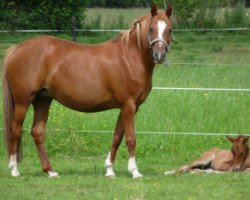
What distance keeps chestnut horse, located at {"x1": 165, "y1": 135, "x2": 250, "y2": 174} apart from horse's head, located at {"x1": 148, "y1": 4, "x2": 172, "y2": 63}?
1675 millimetres

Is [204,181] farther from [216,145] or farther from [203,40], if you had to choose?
[203,40]

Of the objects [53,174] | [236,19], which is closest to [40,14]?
[236,19]

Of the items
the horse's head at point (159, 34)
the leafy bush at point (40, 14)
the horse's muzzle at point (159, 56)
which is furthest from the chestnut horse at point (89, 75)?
the leafy bush at point (40, 14)

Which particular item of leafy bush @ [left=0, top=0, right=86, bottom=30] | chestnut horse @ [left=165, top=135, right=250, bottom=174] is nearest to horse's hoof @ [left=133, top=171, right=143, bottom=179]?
chestnut horse @ [left=165, top=135, right=250, bottom=174]

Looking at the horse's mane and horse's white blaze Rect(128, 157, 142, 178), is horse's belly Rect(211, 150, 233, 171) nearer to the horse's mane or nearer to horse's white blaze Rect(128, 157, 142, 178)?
horse's white blaze Rect(128, 157, 142, 178)

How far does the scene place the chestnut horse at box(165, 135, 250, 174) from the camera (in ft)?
34.2

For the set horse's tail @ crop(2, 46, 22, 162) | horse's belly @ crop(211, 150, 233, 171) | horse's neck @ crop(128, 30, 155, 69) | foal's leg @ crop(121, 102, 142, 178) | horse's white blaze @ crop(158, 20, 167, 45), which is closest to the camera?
horse's white blaze @ crop(158, 20, 167, 45)

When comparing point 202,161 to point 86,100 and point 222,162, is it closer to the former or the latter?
point 222,162

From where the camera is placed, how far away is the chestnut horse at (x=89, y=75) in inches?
382

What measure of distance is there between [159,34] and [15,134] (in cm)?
215

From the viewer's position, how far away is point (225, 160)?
1062 cm

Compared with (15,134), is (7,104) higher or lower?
higher

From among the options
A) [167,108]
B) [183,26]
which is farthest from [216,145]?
[183,26]

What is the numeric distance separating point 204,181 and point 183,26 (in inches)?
585
